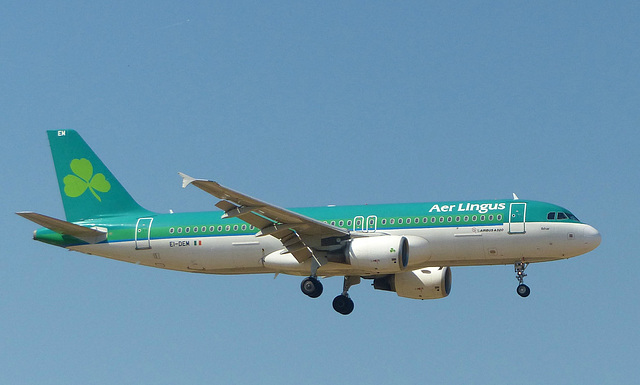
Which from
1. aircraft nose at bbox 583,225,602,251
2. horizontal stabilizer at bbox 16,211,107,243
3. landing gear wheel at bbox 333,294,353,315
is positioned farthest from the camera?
landing gear wheel at bbox 333,294,353,315

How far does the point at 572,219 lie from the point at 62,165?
23.7 meters

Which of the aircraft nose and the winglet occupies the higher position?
the aircraft nose

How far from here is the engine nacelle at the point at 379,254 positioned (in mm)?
43625

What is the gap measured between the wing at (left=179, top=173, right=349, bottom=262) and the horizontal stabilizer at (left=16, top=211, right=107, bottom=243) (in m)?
8.07

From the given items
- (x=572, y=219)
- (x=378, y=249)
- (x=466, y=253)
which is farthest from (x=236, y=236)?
(x=572, y=219)

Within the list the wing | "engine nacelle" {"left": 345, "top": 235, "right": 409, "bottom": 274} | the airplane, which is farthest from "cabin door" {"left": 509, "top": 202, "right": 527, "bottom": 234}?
the wing

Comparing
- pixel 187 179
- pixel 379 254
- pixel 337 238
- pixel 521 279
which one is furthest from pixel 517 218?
pixel 187 179

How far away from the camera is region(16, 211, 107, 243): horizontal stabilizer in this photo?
4747 centimetres

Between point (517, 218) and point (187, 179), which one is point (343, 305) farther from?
point (187, 179)

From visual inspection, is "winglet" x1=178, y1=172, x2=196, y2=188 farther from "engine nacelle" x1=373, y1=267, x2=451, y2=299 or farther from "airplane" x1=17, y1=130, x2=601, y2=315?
"engine nacelle" x1=373, y1=267, x2=451, y2=299

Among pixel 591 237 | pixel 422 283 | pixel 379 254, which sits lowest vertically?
pixel 379 254

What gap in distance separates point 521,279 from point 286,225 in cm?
989

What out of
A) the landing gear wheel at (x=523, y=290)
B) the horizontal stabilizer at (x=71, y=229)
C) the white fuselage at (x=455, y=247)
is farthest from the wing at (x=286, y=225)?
the horizontal stabilizer at (x=71, y=229)

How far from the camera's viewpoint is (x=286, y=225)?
44500 millimetres
